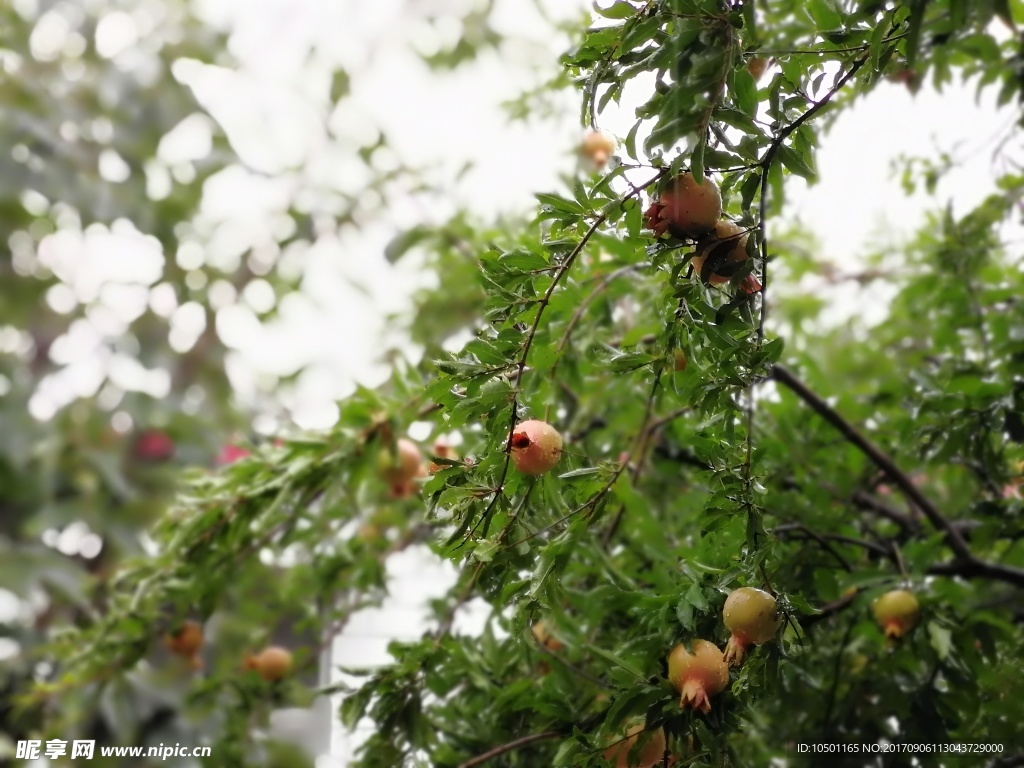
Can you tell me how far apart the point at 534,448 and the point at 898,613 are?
10.8 inches

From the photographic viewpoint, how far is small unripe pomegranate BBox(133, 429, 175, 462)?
1.20 metres

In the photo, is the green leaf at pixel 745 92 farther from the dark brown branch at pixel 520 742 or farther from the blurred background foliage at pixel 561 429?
the dark brown branch at pixel 520 742

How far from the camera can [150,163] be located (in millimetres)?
1205

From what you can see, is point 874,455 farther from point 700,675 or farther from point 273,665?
point 273,665

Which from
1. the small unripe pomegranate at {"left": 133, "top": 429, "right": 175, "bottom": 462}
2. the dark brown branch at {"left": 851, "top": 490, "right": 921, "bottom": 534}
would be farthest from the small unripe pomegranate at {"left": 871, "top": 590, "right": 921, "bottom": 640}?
the small unripe pomegranate at {"left": 133, "top": 429, "right": 175, "bottom": 462}

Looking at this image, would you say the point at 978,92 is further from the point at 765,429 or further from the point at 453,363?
the point at 453,363

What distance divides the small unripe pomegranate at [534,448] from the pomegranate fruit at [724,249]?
0.09m

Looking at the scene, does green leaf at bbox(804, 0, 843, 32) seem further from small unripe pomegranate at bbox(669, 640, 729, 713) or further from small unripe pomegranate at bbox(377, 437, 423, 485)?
small unripe pomegranate at bbox(377, 437, 423, 485)

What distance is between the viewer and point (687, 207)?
328 millimetres

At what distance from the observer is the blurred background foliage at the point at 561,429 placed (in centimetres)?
35

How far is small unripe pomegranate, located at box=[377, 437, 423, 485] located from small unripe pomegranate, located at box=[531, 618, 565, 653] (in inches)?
6.5

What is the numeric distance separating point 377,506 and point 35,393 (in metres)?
0.60

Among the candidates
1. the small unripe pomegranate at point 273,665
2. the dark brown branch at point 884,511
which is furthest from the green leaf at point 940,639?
the small unripe pomegranate at point 273,665

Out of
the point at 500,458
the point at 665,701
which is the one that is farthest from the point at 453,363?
the point at 665,701
